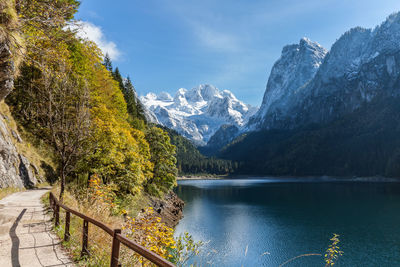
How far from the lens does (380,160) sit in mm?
171000

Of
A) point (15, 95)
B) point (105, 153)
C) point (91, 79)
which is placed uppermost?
point (91, 79)

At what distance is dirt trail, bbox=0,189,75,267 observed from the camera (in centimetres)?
732

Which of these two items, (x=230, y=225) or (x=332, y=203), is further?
(x=332, y=203)

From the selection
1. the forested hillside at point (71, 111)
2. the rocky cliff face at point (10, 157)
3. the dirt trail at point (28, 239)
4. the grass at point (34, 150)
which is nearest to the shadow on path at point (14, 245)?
the dirt trail at point (28, 239)

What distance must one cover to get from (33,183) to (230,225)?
102ft

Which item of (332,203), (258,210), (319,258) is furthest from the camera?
(332,203)

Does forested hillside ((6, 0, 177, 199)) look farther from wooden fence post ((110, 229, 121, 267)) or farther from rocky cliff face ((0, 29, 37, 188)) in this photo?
wooden fence post ((110, 229, 121, 267))

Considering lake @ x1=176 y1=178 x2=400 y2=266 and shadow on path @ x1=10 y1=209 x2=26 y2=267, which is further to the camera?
lake @ x1=176 y1=178 x2=400 y2=266

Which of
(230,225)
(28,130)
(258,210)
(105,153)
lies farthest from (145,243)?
(258,210)

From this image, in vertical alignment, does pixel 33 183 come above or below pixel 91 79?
below

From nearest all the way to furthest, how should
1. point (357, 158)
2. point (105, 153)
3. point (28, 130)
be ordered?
point (105, 153) < point (28, 130) < point (357, 158)

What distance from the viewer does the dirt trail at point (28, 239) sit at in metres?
7.32

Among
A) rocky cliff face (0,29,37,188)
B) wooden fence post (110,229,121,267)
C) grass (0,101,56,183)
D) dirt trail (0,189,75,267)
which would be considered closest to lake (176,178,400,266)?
dirt trail (0,189,75,267)

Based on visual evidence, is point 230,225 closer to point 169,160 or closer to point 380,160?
point 169,160
